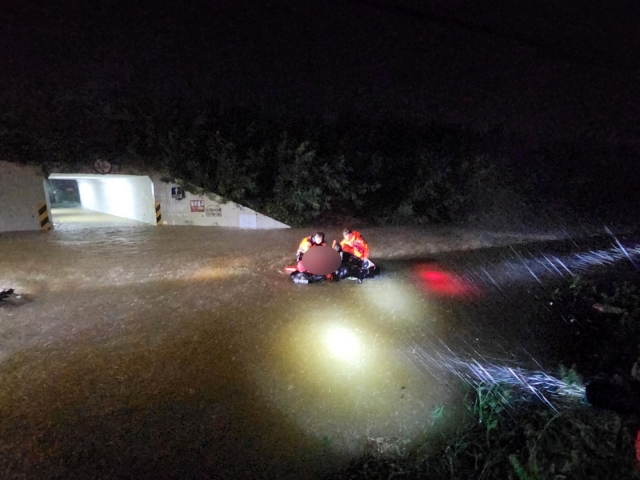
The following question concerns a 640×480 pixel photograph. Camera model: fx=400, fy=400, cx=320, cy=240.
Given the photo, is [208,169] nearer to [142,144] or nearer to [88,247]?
[142,144]

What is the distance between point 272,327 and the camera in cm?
559

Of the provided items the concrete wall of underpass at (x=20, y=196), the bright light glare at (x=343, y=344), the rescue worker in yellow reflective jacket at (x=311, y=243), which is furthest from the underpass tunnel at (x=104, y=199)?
the bright light glare at (x=343, y=344)

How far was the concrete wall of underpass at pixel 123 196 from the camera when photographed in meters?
15.5

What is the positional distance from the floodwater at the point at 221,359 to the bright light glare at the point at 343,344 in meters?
0.03

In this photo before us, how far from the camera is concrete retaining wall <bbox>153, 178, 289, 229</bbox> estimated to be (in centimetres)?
1481

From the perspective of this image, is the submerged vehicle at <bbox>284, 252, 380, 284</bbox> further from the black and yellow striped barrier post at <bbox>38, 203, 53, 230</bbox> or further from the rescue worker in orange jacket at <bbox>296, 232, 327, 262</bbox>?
the black and yellow striped barrier post at <bbox>38, 203, 53, 230</bbox>

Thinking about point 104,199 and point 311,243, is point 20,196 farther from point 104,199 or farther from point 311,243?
point 311,243

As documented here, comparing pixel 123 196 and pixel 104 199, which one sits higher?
pixel 123 196

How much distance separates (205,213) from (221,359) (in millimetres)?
11023

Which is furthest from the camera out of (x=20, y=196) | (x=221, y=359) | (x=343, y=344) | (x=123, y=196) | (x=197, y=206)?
(x=123, y=196)

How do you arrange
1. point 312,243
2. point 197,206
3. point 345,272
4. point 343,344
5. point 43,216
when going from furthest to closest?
point 197,206
point 43,216
point 345,272
point 312,243
point 343,344

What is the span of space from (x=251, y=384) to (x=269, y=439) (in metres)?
0.86

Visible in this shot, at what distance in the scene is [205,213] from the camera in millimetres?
14953

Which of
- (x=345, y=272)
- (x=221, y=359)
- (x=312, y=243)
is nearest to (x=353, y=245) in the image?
(x=345, y=272)
